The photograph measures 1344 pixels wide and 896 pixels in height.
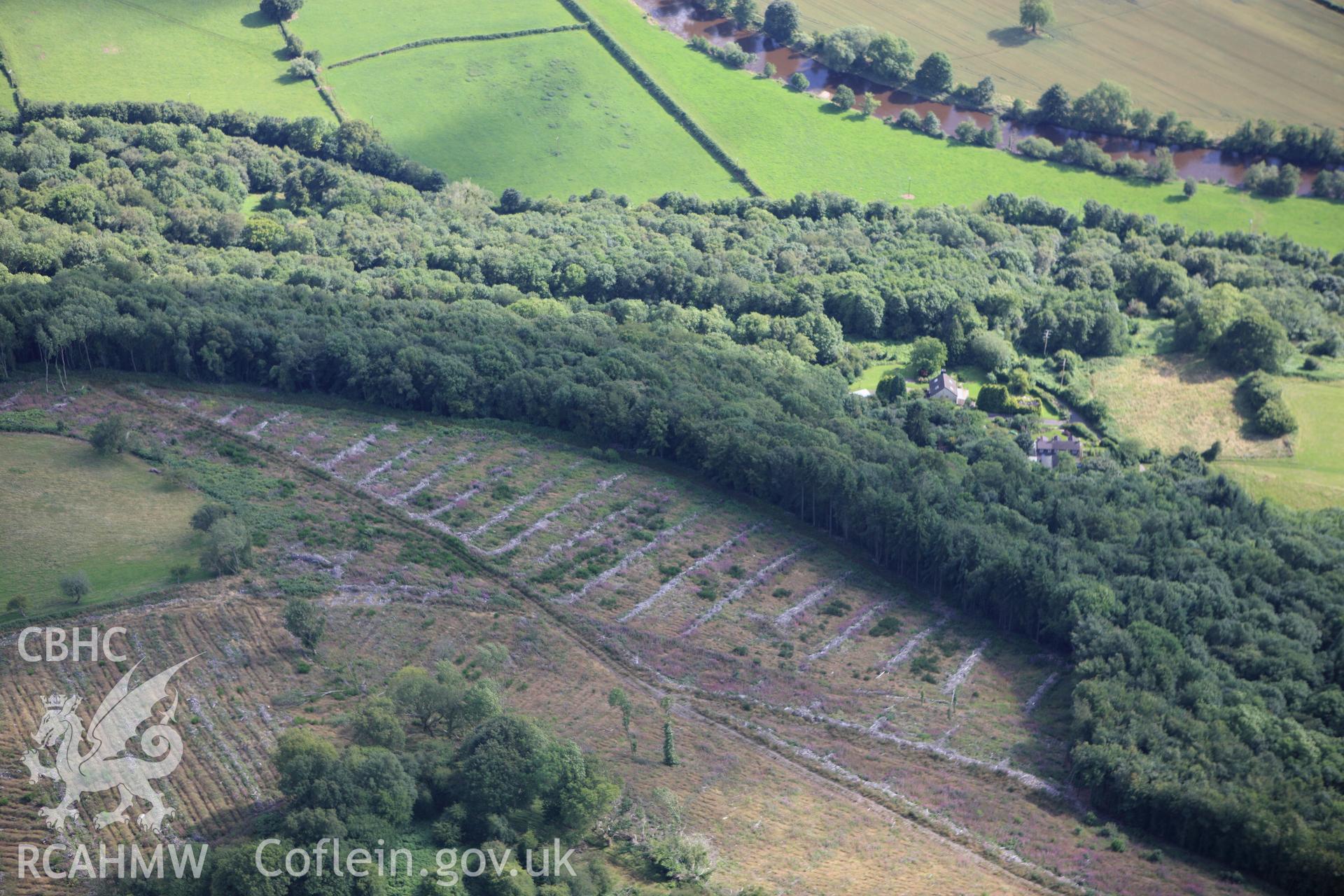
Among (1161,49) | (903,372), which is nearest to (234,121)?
(903,372)

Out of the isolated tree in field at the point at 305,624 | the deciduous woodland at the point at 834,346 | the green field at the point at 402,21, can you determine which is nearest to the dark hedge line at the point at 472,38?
the green field at the point at 402,21

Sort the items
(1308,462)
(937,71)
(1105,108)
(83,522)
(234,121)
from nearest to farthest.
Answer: (83,522), (1308,462), (234,121), (1105,108), (937,71)

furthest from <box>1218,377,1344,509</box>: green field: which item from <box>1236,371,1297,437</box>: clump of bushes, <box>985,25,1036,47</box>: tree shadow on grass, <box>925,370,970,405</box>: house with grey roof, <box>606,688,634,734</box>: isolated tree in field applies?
<box>985,25,1036,47</box>: tree shadow on grass

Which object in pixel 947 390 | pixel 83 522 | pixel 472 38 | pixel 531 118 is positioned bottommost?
pixel 83 522

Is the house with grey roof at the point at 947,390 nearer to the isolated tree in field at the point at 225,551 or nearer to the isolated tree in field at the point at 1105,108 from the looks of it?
the isolated tree in field at the point at 1105,108

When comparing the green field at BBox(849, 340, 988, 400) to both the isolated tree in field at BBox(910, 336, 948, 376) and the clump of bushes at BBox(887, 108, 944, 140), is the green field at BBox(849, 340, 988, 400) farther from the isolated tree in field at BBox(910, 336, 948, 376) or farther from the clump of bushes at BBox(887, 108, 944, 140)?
the clump of bushes at BBox(887, 108, 944, 140)

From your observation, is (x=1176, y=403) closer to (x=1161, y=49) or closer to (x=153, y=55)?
(x=1161, y=49)
